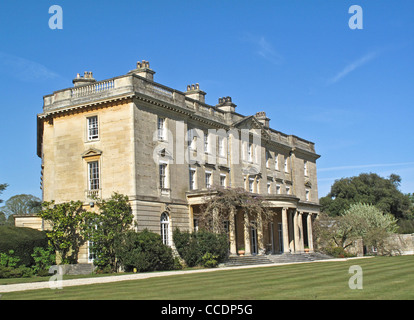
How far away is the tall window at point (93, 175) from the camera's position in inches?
1155

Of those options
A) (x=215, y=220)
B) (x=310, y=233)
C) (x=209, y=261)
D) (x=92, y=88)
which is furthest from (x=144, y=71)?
(x=310, y=233)

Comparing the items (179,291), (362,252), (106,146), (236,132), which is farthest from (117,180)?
(362,252)

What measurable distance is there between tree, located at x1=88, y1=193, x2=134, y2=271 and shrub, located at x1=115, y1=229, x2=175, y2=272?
23.0 inches

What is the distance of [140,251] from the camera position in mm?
26234

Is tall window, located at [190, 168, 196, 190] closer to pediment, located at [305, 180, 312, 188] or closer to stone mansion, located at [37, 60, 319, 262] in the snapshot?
stone mansion, located at [37, 60, 319, 262]

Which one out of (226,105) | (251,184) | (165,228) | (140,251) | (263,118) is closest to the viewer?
(140,251)

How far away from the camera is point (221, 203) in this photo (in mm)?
31453

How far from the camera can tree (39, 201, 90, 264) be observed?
28109 mm

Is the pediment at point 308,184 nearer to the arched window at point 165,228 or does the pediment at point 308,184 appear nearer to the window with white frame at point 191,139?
the window with white frame at point 191,139

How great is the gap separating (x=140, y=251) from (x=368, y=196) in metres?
54.6

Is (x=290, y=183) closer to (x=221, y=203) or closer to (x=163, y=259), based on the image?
(x=221, y=203)

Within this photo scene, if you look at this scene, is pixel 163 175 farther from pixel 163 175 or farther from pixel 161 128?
pixel 161 128

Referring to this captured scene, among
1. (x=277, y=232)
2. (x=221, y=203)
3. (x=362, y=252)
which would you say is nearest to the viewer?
(x=221, y=203)
